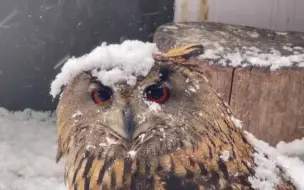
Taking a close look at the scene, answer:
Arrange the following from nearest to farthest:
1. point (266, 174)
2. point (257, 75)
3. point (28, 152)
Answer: point (266, 174) < point (257, 75) < point (28, 152)

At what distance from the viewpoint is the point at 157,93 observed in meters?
2.26

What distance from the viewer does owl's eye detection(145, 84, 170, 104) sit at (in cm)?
225

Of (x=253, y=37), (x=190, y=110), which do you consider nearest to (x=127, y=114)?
(x=190, y=110)

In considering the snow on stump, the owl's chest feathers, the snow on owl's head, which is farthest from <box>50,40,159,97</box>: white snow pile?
the snow on stump

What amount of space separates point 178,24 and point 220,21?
2.22 ft

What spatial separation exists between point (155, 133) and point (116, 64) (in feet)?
0.92

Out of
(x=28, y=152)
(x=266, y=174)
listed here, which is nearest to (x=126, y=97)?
(x=266, y=174)

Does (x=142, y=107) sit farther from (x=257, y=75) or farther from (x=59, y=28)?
(x=59, y=28)

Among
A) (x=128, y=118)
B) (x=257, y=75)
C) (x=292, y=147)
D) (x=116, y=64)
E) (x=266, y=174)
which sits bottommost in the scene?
→ (x=292, y=147)

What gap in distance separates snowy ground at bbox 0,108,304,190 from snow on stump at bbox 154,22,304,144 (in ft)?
0.55

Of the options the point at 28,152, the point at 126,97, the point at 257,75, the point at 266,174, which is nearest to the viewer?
the point at 126,97

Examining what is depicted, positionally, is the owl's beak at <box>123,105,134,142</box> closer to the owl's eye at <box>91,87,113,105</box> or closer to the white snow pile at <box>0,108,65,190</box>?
the owl's eye at <box>91,87,113,105</box>

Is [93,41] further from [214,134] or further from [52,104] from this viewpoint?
[214,134]

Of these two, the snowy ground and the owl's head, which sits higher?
the owl's head
